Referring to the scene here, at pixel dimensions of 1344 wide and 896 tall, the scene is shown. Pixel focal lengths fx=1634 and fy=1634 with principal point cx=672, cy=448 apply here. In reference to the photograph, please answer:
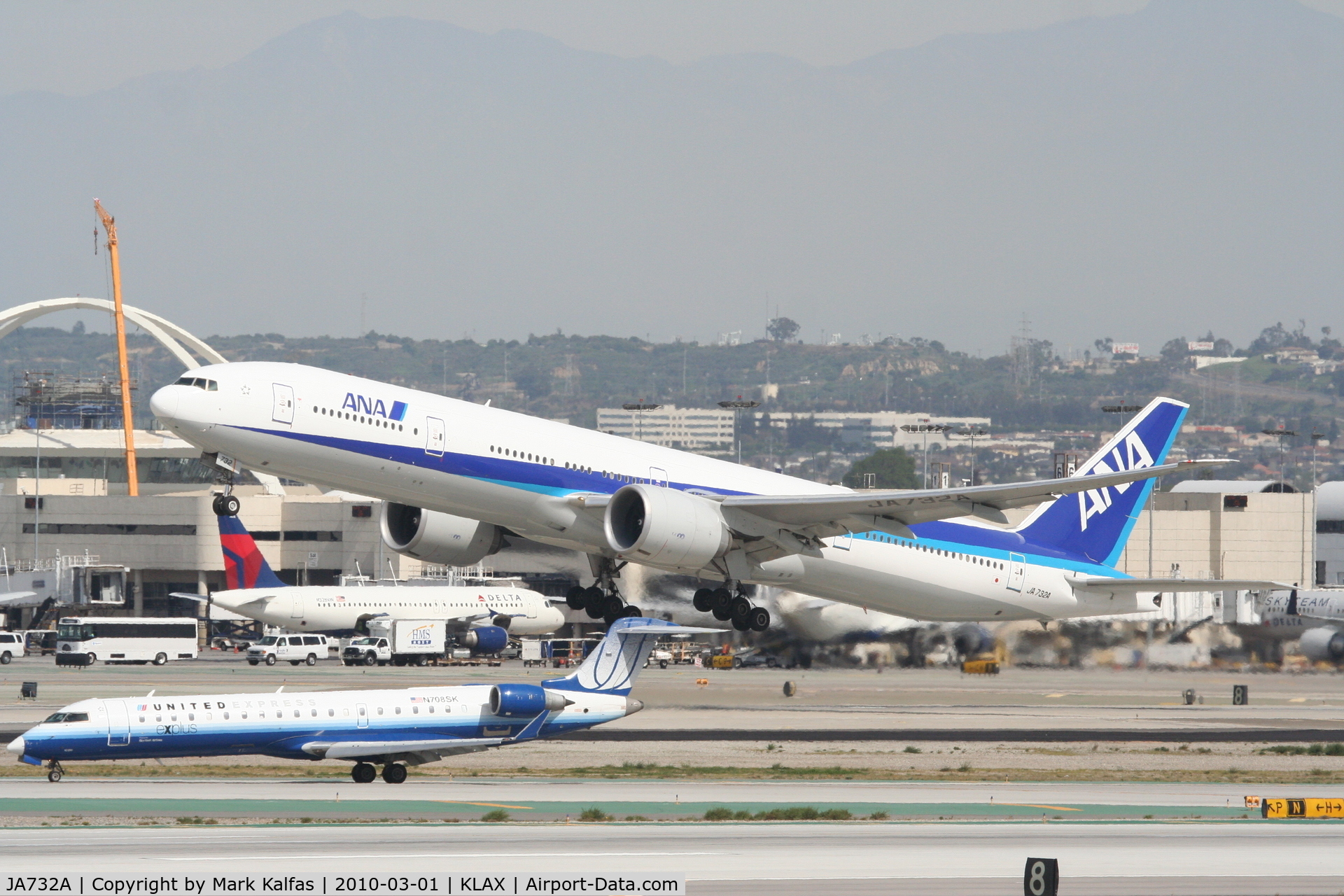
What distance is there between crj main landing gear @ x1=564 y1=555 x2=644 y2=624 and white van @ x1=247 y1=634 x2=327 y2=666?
46839 mm

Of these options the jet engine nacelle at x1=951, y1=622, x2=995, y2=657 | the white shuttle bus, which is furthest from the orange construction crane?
the jet engine nacelle at x1=951, y1=622, x2=995, y2=657

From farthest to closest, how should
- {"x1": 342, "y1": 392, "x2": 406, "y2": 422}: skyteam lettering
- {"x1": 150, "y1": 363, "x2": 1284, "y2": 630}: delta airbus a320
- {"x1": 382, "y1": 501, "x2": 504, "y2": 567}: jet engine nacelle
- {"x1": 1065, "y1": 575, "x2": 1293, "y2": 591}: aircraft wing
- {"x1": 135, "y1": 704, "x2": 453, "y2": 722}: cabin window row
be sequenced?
{"x1": 1065, "y1": 575, "x2": 1293, "y2": 591}: aircraft wing
{"x1": 382, "y1": 501, "x2": 504, "y2": 567}: jet engine nacelle
{"x1": 135, "y1": 704, "x2": 453, "y2": 722}: cabin window row
{"x1": 342, "y1": 392, "x2": 406, "y2": 422}: skyteam lettering
{"x1": 150, "y1": 363, "x2": 1284, "y2": 630}: delta airbus a320

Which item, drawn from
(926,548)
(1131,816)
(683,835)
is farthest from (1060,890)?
(926,548)

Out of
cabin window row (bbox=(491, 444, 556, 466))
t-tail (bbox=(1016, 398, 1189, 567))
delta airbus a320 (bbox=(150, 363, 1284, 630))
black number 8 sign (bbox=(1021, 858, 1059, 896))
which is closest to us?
black number 8 sign (bbox=(1021, 858, 1059, 896))

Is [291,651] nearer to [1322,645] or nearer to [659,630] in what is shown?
[659,630]

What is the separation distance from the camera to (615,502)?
135 feet

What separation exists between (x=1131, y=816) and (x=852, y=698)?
101 feet

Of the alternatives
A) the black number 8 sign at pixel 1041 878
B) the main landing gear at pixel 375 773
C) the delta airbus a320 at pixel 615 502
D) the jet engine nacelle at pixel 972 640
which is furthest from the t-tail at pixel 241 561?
the black number 8 sign at pixel 1041 878

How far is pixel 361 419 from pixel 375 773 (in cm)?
906

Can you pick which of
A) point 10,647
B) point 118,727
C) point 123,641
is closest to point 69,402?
point 10,647

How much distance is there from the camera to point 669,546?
40969 millimetres

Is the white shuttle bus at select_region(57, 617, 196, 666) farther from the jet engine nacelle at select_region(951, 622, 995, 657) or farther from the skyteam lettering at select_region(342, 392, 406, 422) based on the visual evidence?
the skyteam lettering at select_region(342, 392, 406, 422)

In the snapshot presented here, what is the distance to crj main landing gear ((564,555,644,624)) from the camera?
46.3 metres

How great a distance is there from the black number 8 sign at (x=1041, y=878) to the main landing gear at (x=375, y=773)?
856 inches
